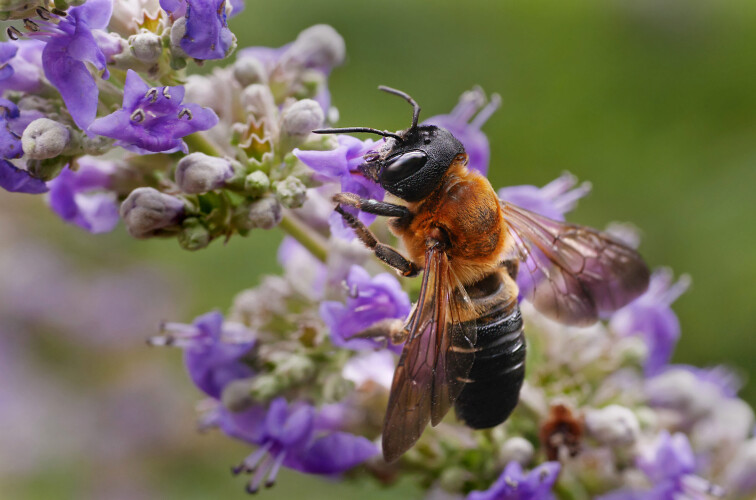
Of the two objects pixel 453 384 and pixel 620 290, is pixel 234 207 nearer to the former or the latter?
pixel 453 384

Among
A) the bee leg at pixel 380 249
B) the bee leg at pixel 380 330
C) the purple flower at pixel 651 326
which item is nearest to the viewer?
the bee leg at pixel 380 249

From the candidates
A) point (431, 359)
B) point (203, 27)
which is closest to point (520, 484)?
point (431, 359)

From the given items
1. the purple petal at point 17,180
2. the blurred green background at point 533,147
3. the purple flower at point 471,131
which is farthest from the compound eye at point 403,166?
the blurred green background at point 533,147

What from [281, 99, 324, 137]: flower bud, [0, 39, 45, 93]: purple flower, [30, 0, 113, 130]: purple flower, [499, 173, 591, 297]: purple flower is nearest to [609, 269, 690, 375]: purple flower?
[499, 173, 591, 297]: purple flower

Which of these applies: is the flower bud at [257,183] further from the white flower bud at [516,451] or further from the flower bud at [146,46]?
the white flower bud at [516,451]

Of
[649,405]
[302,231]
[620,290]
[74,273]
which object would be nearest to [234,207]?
[302,231]

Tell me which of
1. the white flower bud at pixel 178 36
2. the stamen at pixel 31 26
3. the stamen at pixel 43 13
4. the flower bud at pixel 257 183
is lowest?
the flower bud at pixel 257 183

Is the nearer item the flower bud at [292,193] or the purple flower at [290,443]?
the flower bud at [292,193]

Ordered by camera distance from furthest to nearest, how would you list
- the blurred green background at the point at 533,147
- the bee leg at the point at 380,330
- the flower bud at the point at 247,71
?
the blurred green background at the point at 533,147 < the flower bud at the point at 247,71 < the bee leg at the point at 380,330
